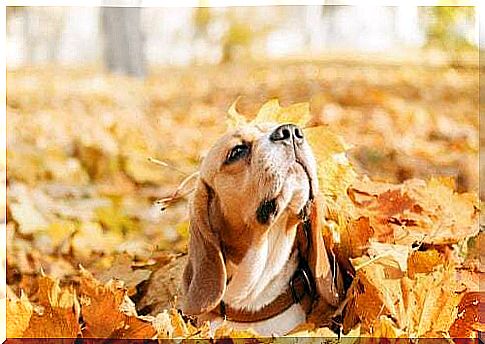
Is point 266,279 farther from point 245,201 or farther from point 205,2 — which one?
point 205,2

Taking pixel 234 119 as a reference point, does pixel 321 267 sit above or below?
below

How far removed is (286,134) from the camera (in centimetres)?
76

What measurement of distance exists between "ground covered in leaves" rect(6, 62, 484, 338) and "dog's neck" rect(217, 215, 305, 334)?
0.02 meters

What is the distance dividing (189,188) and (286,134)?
0.44 ft

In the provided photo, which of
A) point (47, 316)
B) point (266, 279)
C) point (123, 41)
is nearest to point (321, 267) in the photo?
point (266, 279)

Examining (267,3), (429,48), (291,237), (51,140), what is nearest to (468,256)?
(291,237)

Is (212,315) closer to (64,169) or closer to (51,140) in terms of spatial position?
(64,169)

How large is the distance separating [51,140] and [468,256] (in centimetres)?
126

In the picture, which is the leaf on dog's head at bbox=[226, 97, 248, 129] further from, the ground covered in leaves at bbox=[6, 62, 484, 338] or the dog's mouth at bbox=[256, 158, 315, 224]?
the dog's mouth at bbox=[256, 158, 315, 224]

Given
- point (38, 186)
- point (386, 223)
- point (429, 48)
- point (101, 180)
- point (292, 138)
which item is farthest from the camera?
point (429, 48)

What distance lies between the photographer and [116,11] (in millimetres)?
1579

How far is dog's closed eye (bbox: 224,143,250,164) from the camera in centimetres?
76

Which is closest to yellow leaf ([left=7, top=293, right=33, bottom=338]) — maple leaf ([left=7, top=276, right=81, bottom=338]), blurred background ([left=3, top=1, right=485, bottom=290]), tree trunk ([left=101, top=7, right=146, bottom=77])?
maple leaf ([left=7, top=276, right=81, bottom=338])

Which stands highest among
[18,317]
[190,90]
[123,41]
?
[123,41]
